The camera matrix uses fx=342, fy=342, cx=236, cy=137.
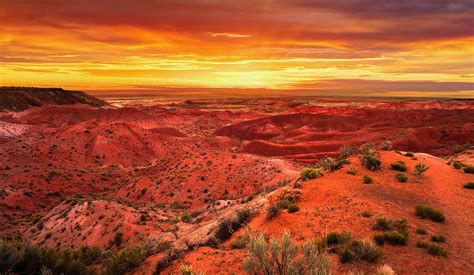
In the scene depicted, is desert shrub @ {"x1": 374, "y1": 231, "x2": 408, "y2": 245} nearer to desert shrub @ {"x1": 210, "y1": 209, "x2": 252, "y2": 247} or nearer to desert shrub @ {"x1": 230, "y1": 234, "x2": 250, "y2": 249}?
desert shrub @ {"x1": 230, "y1": 234, "x2": 250, "y2": 249}

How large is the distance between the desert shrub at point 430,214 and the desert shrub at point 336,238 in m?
3.83

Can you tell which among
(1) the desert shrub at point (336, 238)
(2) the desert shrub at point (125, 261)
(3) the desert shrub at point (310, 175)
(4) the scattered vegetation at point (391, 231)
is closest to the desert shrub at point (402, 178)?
(3) the desert shrub at point (310, 175)

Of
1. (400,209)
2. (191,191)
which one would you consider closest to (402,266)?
(400,209)

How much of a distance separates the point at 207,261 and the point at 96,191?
28778mm

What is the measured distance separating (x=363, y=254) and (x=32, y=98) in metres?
119

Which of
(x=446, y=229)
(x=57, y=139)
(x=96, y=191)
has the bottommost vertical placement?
(x=96, y=191)

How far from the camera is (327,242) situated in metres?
9.23

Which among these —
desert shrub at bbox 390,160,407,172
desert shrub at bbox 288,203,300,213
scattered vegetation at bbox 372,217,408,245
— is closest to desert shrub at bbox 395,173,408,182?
desert shrub at bbox 390,160,407,172

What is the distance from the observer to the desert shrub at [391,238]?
9.07 meters

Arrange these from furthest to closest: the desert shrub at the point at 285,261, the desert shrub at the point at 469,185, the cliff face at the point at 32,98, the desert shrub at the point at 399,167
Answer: the cliff face at the point at 32,98, the desert shrub at the point at 399,167, the desert shrub at the point at 469,185, the desert shrub at the point at 285,261

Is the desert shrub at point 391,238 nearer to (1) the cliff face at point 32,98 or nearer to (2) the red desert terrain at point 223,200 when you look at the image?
(2) the red desert terrain at point 223,200

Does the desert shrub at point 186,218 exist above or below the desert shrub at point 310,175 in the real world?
below

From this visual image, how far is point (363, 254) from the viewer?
826 cm

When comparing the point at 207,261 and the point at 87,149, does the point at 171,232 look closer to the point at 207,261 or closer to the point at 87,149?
the point at 207,261
